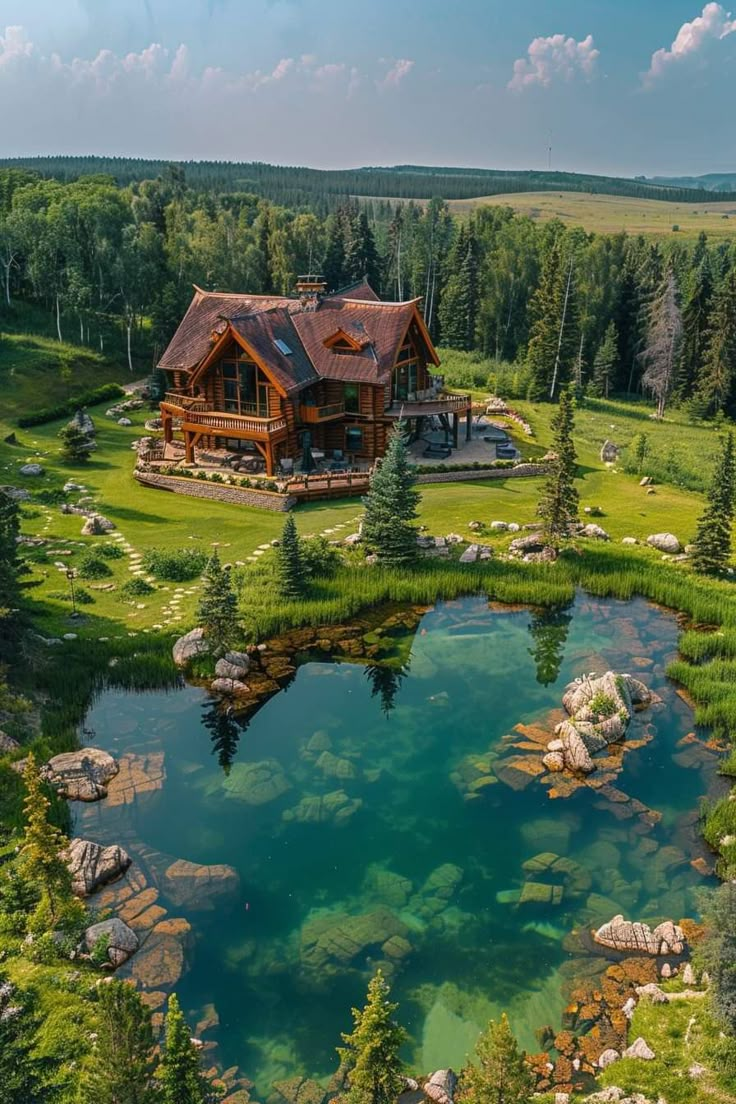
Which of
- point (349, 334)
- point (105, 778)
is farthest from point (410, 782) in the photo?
point (349, 334)

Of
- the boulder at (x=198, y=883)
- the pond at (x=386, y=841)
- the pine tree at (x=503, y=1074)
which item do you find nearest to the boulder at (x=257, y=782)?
the pond at (x=386, y=841)

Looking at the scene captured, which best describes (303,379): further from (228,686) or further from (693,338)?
(693,338)

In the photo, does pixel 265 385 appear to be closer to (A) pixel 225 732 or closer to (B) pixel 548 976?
(A) pixel 225 732

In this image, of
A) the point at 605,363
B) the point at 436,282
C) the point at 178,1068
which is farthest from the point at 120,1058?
the point at 436,282

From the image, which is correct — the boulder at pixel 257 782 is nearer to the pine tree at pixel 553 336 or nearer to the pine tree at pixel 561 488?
the pine tree at pixel 561 488

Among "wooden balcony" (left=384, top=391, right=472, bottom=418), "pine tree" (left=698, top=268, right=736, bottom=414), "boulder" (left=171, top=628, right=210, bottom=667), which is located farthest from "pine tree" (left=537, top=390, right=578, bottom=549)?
"pine tree" (left=698, top=268, right=736, bottom=414)

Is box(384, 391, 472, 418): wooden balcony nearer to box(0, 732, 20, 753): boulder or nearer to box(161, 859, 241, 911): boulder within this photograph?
box(0, 732, 20, 753): boulder
